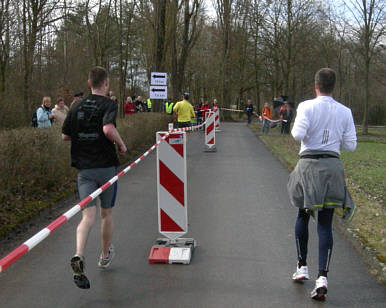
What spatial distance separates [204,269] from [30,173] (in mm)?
4127

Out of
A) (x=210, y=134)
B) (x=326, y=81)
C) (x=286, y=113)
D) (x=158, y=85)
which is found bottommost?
(x=210, y=134)

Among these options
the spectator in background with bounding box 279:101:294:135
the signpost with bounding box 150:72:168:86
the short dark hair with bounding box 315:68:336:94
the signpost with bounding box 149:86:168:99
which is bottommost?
the spectator in background with bounding box 279:101:294:135

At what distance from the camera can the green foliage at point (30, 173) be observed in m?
6.86

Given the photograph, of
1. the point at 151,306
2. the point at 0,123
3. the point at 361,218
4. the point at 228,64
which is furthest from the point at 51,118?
the point at 228,64

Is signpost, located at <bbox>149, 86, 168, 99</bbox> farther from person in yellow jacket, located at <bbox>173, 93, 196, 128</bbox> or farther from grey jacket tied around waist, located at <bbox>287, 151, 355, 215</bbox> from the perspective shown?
grey jacket tied around waist, located at <bbox>287, 151, 355, 215</bbox>

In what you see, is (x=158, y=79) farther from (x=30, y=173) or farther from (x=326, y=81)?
(x=326, y=81)

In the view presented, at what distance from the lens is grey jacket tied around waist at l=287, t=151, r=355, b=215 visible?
4164 millimetres

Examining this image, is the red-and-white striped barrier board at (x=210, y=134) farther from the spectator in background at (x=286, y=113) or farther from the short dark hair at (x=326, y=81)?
the short dark hair at (x=326, y=81)

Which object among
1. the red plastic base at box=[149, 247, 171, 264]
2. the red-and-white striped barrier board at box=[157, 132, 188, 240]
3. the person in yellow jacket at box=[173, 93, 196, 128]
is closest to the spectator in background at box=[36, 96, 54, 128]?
the person in yellow jacket at box=[173, 93, 196, 128]

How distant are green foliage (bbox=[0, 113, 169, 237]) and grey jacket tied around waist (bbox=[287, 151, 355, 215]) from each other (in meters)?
3.93

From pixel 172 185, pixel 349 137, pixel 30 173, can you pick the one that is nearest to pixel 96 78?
pixel 172 185

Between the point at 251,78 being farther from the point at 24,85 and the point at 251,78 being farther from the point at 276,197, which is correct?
the point at 276,197

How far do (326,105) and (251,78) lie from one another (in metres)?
47.5

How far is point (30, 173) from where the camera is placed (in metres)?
7.89
